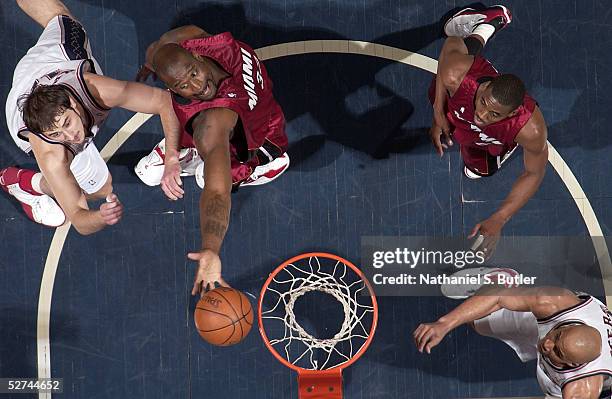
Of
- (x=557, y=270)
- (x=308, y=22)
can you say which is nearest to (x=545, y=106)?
(x=557, y=270)

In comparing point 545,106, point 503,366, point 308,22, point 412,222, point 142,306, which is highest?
point 308,22

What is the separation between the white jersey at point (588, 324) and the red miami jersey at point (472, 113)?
1284 millimetres

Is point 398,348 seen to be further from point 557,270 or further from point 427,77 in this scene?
point 427,77

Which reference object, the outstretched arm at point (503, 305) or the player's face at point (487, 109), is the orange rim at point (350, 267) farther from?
the player's face at point (487, 109)

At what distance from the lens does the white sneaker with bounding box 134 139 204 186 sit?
5.60 m

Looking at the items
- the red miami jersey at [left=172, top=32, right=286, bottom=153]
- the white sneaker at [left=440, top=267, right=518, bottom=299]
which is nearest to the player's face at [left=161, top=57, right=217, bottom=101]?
the red miami jersey at [left=172, top=32, right=286, bottom=153]

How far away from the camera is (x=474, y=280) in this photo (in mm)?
5902

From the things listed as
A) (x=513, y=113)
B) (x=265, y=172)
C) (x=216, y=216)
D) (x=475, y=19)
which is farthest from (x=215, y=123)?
(x=475, y=19)

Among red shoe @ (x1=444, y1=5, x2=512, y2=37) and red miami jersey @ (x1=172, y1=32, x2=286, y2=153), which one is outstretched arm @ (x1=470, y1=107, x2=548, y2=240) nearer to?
red shoe @ (x1=444, y1=5, x2=512, y2=37)

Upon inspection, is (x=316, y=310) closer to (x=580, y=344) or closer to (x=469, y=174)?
(x=469, y=174)

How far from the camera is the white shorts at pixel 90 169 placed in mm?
5469

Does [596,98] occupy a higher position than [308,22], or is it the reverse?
[308,22]

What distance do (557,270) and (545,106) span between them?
1.37 meters

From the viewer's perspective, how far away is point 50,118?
4.71 metres
